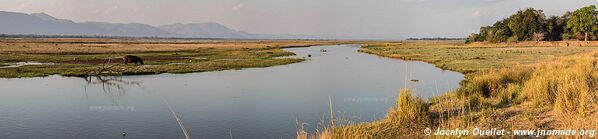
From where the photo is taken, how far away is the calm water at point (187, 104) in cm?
1472

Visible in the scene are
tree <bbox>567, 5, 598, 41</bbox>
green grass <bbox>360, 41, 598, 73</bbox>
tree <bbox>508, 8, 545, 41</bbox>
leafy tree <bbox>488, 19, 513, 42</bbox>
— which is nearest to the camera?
green grass <bbox>360, 41, 598, 73</bbox>

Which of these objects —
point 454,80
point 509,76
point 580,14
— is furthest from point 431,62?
point 580,14

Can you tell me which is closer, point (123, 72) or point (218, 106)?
point (218, 106)

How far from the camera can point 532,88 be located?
13688mm

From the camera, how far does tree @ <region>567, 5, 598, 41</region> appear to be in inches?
3504

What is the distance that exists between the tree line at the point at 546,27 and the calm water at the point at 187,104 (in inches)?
2951

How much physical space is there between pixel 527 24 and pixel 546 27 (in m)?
6.15

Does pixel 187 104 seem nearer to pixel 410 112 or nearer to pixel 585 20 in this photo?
pixel 410 112

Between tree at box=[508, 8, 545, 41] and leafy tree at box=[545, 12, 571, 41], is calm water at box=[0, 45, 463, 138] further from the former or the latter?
leafy tree at box=[545, 12, 571, 41]

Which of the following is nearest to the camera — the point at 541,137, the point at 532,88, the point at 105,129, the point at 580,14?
the point at 541,137

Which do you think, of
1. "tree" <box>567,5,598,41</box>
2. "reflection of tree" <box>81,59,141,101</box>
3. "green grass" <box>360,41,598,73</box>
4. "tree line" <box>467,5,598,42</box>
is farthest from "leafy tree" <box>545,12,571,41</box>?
"reflection of tree" <box>81,59,141,101</box>

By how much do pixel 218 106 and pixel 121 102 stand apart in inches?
207

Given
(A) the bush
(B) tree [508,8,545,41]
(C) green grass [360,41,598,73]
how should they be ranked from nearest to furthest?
1. (A) the bush
2. (C) green grass [360,41,598,73]
3. (B) tree [508,8,545,41]

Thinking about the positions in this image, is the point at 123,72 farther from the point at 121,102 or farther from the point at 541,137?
the point at 541,137
